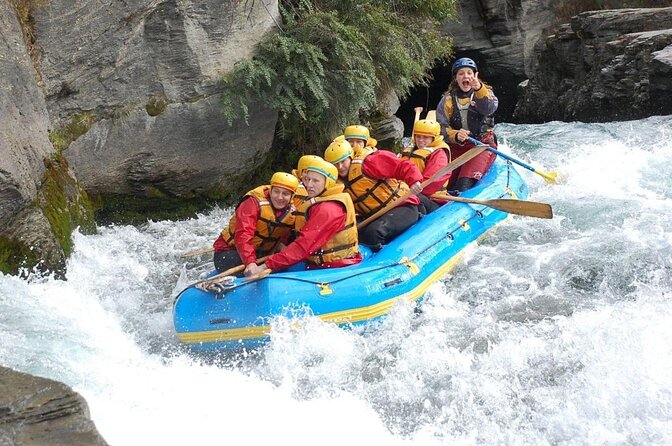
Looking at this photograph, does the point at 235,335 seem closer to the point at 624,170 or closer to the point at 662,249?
the point at 662,249

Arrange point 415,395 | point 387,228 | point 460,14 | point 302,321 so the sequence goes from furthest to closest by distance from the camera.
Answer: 1. point 460,14
2. point 387,228
3. point 302,321
4. point 415,395

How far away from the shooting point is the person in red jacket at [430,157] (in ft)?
23.6

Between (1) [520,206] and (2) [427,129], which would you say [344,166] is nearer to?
(2) [427,129]

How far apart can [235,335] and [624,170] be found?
19.3 feet

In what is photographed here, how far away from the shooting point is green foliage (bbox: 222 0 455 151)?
26.8ft

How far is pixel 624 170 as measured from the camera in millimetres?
9234

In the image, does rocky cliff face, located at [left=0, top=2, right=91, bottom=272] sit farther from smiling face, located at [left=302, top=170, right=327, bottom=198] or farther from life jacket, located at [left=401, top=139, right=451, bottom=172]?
life jacket, located at [left=401, top=139, right=451, bottom=172]

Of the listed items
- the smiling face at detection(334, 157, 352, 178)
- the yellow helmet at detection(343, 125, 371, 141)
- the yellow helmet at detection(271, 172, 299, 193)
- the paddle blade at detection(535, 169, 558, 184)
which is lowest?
the paddle blade at detection(535, 169, 558, 184)

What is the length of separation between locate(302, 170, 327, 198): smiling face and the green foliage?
252 centimetres

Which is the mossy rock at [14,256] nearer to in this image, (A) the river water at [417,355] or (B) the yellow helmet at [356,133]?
(A) the river water at [417,355]

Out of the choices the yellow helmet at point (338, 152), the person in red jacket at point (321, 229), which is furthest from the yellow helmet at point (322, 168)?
the yellow helmet at point (338, 152)

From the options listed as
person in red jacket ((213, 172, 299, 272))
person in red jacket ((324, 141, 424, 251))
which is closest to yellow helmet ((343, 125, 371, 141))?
person in red jacket ((324, 141, 424, 251))

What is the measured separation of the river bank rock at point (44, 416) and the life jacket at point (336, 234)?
243 centimetres

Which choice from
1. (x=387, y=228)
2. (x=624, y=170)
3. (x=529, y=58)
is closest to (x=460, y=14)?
(x=529, y=58)
